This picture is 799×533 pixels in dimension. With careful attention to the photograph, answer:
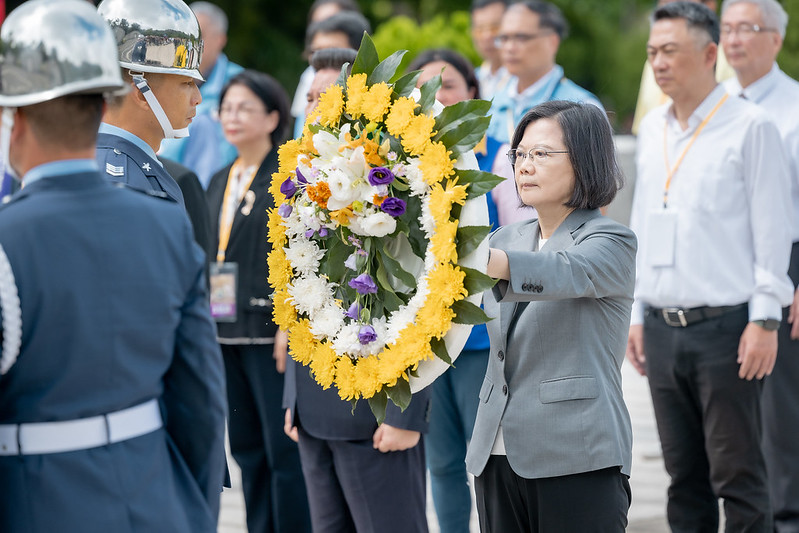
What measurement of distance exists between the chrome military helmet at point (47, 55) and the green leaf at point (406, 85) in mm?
1017

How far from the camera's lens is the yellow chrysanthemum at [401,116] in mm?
2928

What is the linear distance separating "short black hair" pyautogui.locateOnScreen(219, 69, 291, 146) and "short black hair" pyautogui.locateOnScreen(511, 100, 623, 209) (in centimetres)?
251

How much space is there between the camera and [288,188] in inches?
127

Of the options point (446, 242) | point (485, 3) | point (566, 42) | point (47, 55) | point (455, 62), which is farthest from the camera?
point (566, 42)

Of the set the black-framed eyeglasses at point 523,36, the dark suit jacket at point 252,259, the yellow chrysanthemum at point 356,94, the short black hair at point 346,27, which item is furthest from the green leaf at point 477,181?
the black-framed eyeglasses at point 523,36

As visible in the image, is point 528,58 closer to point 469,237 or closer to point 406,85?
point 406,85

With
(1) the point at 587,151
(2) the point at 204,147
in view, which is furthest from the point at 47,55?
(2) the point at 204,147

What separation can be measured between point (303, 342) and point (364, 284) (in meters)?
0.34

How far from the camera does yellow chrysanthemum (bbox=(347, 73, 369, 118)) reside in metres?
3.07

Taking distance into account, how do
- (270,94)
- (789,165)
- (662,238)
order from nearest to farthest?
1. (662,238)
2. (789,165)
3. (270,94)

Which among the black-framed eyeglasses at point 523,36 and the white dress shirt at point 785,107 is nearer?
the white dress shirt at point 785,107

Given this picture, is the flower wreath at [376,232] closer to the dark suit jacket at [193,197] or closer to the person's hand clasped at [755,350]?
the dark suit jacket at [193,197]

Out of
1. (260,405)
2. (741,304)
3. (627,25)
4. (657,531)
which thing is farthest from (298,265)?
(627,25)

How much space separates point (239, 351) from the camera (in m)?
Result: 5.12
